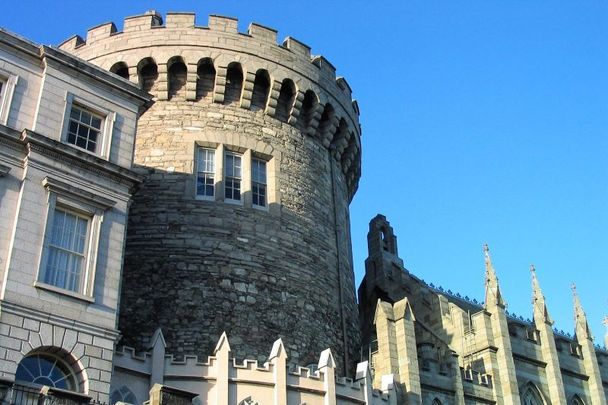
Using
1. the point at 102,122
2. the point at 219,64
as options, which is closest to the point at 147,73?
the point at 219,64

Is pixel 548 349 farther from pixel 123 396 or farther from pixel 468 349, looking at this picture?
pixel 123 396

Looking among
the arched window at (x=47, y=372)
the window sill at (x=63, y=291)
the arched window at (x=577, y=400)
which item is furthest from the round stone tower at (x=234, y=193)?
the arched window at (x=577, y=400)

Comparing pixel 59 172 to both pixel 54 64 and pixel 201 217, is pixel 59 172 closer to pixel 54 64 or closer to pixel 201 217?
pixel 54 64

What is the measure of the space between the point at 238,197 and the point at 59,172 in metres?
8.49

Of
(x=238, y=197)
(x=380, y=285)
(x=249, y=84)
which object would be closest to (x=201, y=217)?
(x=238, y=197)

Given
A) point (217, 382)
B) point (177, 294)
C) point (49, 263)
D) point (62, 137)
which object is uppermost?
point (62, 137)

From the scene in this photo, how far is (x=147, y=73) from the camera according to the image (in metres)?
28.3

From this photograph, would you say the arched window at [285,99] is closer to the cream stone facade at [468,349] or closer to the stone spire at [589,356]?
the cream stone facade at [468,349]

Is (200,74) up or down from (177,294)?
up

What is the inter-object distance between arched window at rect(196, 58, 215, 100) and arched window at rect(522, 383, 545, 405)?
582 inches

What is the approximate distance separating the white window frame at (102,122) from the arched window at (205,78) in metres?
7.34

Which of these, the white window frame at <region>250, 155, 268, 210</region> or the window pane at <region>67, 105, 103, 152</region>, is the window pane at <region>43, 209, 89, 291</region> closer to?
the window pane at <region>67, 105, 103, 152</region>


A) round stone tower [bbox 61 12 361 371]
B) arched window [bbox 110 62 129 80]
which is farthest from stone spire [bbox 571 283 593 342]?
arched window [bbox 110 62 129 80]

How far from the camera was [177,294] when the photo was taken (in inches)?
941
